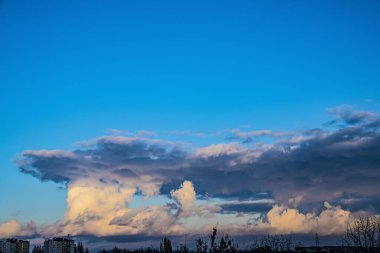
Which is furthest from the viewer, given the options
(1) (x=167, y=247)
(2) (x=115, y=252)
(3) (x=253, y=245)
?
(3) (x=253, y=245)

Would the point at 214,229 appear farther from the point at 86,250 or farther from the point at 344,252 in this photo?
the point at 86,250

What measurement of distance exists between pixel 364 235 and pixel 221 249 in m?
82.9

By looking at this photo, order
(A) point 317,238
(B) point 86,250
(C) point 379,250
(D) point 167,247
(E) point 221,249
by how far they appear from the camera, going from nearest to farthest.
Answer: (E) point 221,249, (D) point 167,247, (C) point 379,250, (A) point 317,238, (B) point 86,250

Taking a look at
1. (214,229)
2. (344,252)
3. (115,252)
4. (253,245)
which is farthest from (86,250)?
(214,229)

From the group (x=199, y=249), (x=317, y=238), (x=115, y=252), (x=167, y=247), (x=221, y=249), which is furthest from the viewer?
(x=317, y=238)

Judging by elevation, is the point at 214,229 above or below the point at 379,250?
above

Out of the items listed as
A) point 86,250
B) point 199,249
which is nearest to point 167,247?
point 199,249

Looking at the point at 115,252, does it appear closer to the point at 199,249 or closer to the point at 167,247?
the point at 167,247

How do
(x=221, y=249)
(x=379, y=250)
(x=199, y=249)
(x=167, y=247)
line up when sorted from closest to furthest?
(x=221, y=249), (x=199, y=249), (x=167, y=247), (x=379, y=250)

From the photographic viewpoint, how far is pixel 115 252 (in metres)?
109

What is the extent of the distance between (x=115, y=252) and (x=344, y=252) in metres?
51.6

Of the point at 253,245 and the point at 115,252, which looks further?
the point at 253,245

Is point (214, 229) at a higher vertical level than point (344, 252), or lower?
higher

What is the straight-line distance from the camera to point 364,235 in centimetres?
10406
